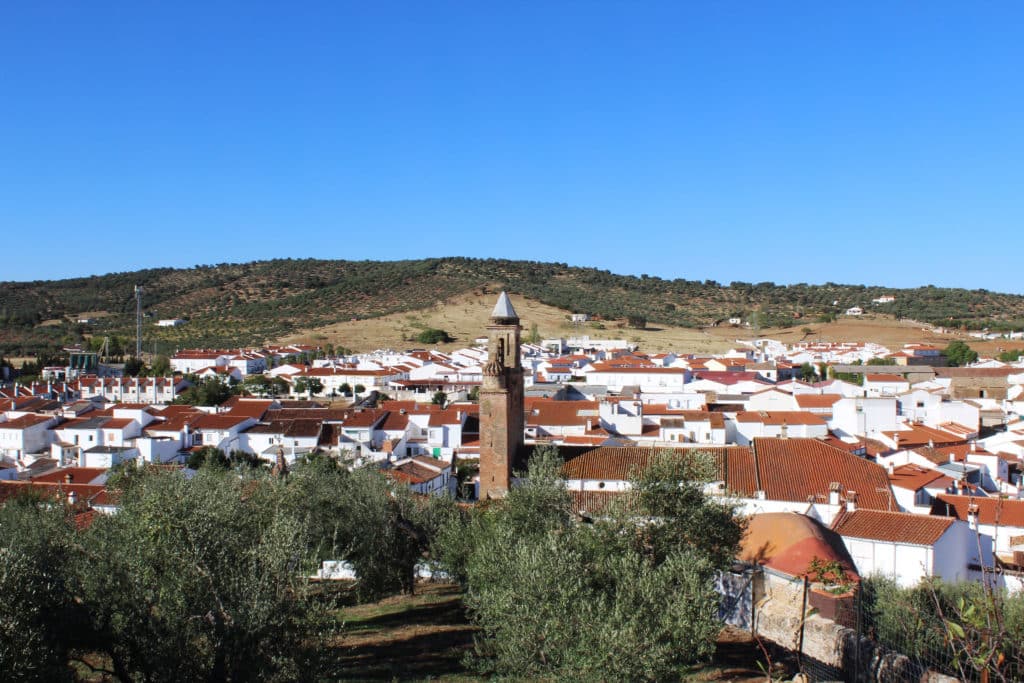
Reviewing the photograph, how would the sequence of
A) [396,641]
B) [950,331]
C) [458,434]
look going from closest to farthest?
[396,641]
[458,434]
[950,331]

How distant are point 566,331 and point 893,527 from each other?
91630 mm

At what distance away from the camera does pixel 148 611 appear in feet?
36.0

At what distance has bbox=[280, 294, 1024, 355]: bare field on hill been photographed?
333 feet

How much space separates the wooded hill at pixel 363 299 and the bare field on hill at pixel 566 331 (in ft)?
13.4

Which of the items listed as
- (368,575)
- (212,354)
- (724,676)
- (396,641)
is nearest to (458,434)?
(368,575)

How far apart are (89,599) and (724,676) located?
9.75m

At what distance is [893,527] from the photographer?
18.5 meters

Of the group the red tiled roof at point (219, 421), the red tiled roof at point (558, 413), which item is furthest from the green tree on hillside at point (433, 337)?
the red tiled roof at point (558, 413)

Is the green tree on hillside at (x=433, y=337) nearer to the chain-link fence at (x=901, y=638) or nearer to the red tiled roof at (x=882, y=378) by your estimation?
the red tiled roof at (x=882, y=378)

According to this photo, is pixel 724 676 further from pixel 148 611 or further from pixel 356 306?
pixel 356 306

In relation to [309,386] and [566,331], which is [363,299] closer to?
[566,331]

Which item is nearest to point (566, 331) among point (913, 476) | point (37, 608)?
point (913, 476)

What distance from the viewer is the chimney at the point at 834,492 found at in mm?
22078

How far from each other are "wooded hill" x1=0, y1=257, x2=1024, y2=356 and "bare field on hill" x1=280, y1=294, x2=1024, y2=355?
13.4 ft
